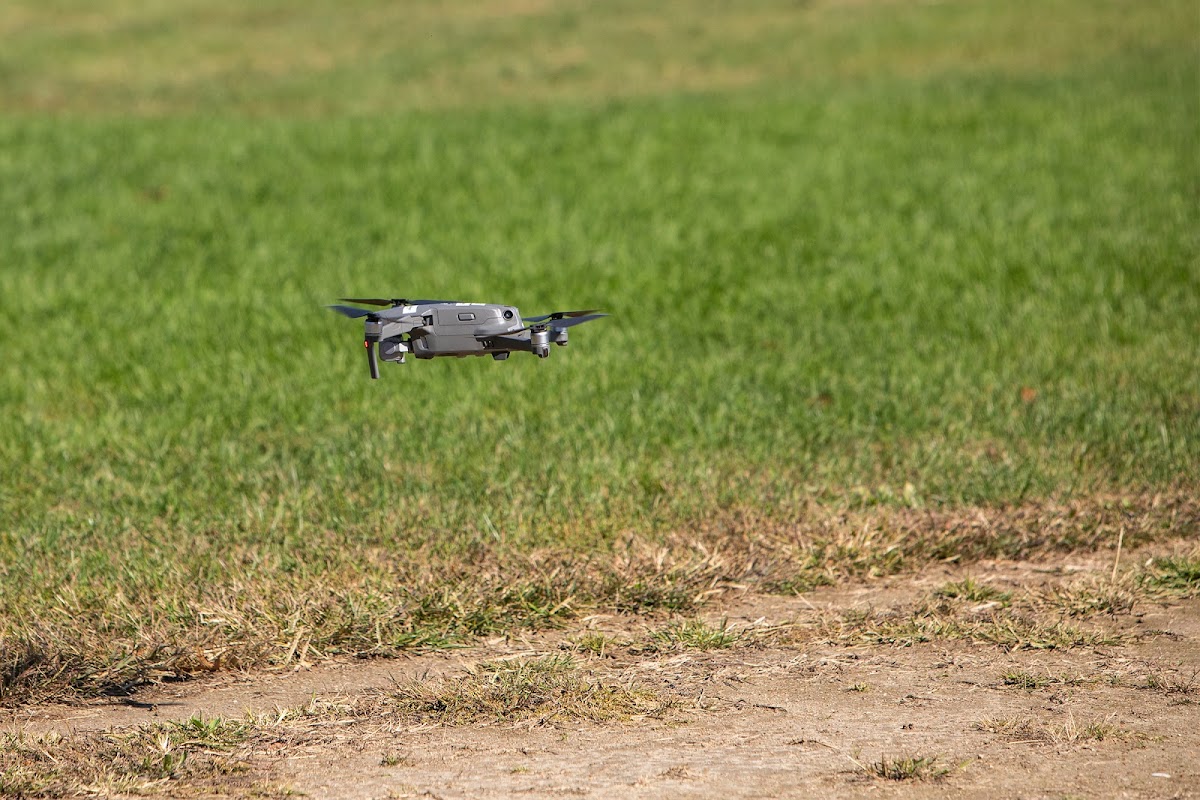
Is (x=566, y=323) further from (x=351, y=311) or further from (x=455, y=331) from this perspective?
(x=351, y=311)

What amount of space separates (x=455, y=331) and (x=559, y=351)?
751cm

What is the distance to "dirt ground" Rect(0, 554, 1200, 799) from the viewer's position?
14.5ft

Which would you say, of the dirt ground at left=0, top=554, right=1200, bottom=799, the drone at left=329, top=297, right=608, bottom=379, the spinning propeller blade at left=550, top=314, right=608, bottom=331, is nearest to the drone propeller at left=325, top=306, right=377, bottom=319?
the drone at left=329, top=297, right=608, bottom=379

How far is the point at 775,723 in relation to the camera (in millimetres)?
4969

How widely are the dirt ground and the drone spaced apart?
82.9 inches

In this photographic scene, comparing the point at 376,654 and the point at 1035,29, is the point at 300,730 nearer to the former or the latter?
the point at 376,654

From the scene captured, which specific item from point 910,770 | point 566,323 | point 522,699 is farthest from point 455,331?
point 522,699

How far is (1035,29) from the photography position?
2642cm

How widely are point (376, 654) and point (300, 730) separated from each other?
0.83 meters

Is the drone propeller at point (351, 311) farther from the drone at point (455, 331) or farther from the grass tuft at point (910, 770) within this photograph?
the grass tuft at point (910, 770)

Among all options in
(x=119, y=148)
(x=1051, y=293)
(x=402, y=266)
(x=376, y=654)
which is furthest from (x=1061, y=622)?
(x=119, y=148)

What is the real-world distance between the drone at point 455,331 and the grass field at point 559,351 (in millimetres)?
3308

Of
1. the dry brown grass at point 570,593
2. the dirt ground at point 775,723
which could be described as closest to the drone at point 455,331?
the dirt ground at point 775,723

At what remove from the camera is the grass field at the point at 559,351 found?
6.41 meters
